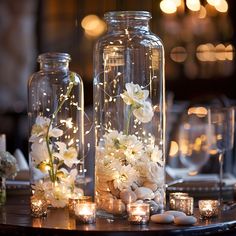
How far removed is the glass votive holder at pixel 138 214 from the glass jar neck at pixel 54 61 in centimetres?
62

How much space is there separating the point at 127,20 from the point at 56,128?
16.2 inches

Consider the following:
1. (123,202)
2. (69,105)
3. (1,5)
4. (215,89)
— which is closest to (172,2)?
(215,89)

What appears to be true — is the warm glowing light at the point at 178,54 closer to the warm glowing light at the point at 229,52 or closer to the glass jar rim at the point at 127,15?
the warm glowing light at the point at 229,52

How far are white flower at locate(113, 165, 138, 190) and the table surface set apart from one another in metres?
0.11

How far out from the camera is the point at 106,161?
225cm

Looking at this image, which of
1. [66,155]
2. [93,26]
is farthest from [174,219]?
[93,26]

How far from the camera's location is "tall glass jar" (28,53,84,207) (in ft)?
7.95

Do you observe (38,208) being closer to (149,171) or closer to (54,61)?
(149,171)

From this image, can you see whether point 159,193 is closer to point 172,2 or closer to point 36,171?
point 36,171

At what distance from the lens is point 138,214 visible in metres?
2.08

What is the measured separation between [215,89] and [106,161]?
545cm

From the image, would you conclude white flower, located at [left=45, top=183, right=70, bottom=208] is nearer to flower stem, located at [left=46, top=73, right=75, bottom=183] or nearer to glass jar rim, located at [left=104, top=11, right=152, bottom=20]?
flower stem, located at [left=46, top=73, right=75, bottom=183]

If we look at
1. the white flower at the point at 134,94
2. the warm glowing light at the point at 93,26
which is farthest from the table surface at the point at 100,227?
the warm glowing light at the point at 93,26

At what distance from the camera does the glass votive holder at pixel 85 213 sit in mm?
2090
